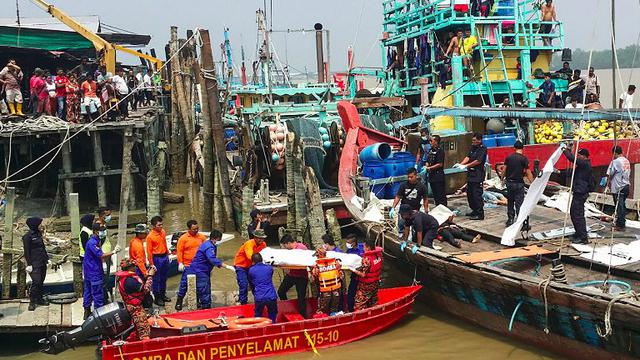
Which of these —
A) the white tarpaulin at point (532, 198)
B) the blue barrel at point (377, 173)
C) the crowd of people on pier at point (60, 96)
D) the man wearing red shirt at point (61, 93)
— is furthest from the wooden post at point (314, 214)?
the man wearing red shirt at point (61, 93)

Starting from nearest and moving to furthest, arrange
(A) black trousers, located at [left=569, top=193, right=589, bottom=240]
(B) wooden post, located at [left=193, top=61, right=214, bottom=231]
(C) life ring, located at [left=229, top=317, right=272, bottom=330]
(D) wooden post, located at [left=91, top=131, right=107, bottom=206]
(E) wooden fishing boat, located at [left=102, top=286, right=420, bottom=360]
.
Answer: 1. (E) wooden fishing boat, located at [left=102, top=286, right=420, bottom=360]
2. (C) life ring, located at [left=229, top=317, right=272, bottom=330]
3. (A) black trousers, located at [left=569, top=193, right=589, bottom=240]
4. (B) wooden post, located at [left=193, top=61, right=214, bottom=231]
5. (D) wooden post, located at [left=91, top=131, right=107, bottom=206]

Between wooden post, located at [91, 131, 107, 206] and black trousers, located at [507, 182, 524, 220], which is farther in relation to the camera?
wooden post, located at [91, 131, 107, 206]

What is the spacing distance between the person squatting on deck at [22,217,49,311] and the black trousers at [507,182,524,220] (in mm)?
7848

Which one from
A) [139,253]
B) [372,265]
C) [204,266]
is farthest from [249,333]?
[139,253]

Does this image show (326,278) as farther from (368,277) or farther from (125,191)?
(125,191)

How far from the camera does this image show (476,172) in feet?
39.1

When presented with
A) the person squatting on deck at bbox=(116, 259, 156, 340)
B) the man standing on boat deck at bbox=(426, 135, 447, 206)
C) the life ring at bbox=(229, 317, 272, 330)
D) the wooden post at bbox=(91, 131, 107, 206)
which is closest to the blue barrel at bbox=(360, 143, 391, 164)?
the man standing on boat deck at bbox=(426, 135, 447, 206)

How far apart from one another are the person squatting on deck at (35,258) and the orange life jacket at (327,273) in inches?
172

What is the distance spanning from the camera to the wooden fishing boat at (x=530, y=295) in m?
7.69

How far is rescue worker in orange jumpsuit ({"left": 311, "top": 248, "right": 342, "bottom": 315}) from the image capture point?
→ 9.65m

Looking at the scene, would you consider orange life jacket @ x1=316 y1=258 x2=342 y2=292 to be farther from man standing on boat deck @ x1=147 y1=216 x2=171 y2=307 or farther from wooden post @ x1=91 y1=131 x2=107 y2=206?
wooden post @ x1=91 y1=131 x2=107 y2=206

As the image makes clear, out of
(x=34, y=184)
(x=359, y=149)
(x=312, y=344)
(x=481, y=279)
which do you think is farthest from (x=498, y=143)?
(x=34, y=184)

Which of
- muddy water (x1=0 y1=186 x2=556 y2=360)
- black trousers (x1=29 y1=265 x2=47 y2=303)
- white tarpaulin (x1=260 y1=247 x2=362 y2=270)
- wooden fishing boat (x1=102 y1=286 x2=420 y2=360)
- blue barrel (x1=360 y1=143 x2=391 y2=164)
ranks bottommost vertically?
muddy water (x1=0 y1=186 x2=556 y2=360)

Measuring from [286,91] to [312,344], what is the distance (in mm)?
16730
